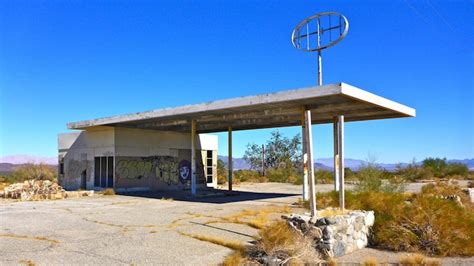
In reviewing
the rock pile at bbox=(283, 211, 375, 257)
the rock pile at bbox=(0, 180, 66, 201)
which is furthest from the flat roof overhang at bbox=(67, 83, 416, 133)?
the rock pile at bbox=(283, 211, 375, 257)

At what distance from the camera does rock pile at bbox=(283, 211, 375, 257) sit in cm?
799

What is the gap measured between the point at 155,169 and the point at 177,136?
2.77m

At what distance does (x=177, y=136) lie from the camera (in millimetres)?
25391

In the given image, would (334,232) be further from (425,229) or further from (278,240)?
(425,229)

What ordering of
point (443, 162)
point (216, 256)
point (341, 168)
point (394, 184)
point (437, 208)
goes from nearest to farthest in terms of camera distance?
point (216, 256)
point (437, 208)
point (341, 168)
point (394, 184)
point (443, 162)

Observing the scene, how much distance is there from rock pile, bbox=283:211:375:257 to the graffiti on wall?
15.2 metres

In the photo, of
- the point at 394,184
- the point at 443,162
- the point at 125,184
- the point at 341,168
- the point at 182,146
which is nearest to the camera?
the point at 341,168

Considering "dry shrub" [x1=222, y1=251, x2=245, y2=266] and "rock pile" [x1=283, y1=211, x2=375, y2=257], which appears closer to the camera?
"dry shrub" [x1=222, y1=251, x2=245, y2=266]

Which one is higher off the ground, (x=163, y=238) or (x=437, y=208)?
(x=437, y=208)

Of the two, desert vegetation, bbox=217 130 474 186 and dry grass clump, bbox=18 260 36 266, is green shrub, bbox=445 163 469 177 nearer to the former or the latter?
desert vegetation, bbox=217 130 474 186

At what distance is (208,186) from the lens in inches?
1065

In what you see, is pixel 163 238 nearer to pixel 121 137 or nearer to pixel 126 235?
pixel 126 235

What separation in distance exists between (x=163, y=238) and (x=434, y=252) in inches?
230

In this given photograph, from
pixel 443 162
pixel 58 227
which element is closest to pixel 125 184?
pixel 58 227
